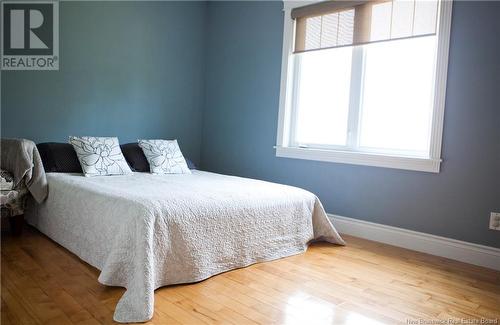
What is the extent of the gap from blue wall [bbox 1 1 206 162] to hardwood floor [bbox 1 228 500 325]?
1.27 m

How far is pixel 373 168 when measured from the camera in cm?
320

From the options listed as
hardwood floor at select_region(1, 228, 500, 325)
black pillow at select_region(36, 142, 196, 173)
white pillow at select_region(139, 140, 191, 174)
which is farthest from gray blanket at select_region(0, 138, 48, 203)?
white pillow at select_region(139, 140, 191, 174)

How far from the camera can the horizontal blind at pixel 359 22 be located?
2910 mm

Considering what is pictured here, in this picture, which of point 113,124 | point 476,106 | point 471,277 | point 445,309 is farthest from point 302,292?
point 113,124

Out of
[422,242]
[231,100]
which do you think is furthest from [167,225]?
[231,100]

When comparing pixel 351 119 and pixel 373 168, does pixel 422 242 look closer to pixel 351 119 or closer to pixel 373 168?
pixel 373 168

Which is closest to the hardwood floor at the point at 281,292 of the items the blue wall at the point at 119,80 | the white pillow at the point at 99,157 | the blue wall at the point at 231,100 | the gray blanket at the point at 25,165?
the gray blanket at the point at 25,165

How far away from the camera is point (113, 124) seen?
3.86m

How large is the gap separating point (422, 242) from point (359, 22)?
1845 mm

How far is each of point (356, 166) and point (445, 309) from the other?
1.52 meters

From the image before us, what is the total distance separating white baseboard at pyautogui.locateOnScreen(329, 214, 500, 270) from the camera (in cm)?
266

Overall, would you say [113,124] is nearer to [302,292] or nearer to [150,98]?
[150,98]

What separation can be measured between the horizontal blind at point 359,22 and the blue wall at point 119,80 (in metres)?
1.38

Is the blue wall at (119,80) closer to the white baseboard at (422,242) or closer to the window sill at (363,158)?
the window sill at (363,158)
